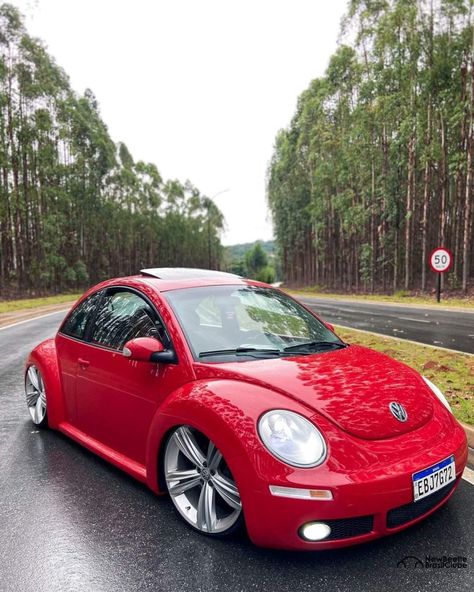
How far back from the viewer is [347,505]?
6.83 ft

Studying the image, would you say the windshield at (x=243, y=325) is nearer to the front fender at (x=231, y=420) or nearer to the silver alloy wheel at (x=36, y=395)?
the front fender at (x=231, y=420)

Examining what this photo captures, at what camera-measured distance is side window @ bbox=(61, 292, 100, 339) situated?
393 centimetres

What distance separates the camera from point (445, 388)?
5199 mm

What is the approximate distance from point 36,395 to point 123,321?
5.57 ft

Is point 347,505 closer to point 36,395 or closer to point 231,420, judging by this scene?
point 231,420

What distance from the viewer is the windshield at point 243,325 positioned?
2.99 m

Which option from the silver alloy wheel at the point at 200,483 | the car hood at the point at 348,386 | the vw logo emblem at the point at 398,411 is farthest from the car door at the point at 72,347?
the vw logo emblem at the point at 398,411

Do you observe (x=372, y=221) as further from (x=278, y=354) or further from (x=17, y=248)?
(x=278, y=354)

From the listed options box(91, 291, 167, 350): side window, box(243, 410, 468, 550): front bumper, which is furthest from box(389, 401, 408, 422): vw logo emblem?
box(91, 291, 167, 350): side window

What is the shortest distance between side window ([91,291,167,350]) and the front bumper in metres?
1.28

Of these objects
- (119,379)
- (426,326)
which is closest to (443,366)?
(119,379)

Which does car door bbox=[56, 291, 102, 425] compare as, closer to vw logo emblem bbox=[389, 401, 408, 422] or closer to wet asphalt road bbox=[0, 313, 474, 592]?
wet asphalt road bbox=[0, 313, 474, 592]

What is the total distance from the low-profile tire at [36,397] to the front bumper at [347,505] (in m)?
2.82

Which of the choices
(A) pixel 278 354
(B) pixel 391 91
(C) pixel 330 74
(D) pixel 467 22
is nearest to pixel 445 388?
(A) pixel 278 354
